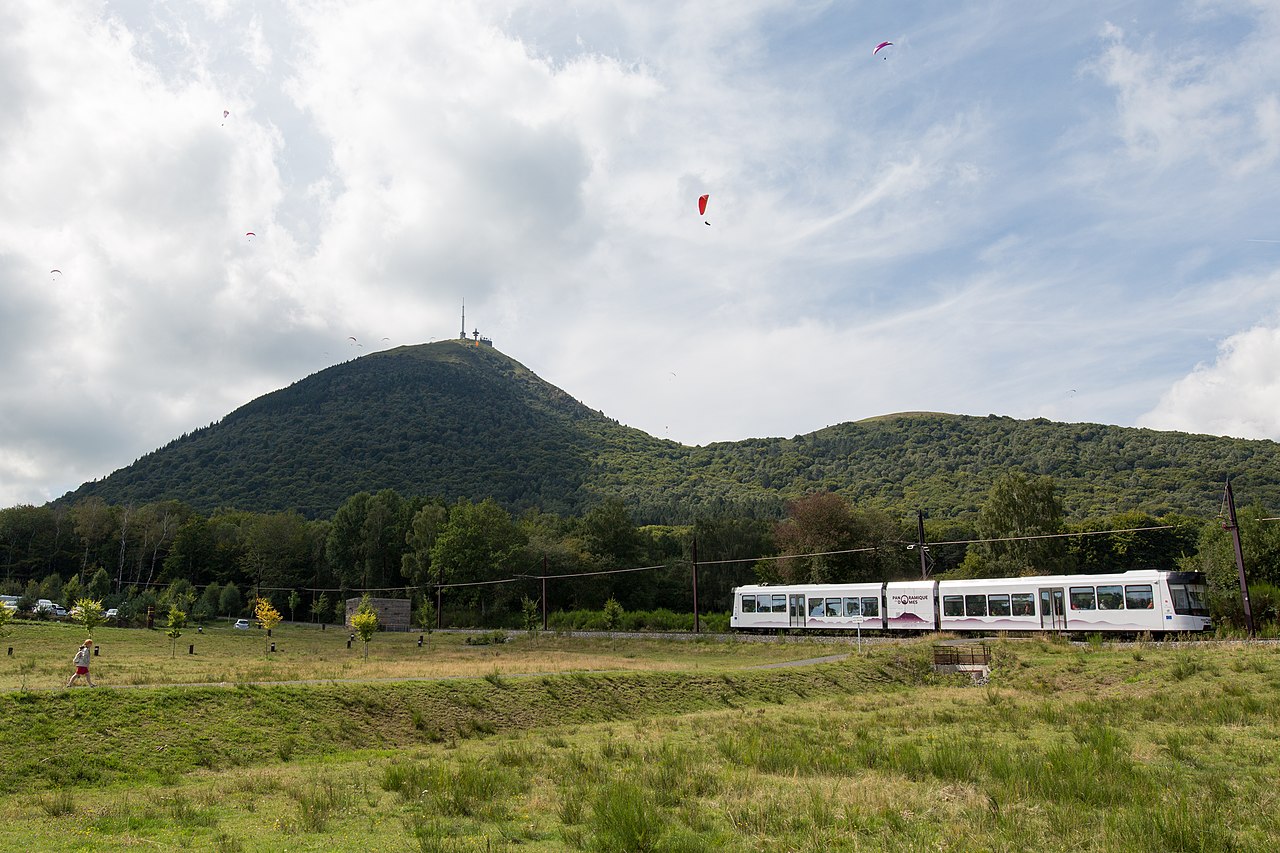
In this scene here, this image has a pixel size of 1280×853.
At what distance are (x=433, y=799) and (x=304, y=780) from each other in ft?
12.2

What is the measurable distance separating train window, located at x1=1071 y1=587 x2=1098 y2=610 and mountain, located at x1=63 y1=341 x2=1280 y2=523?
69.7 metres

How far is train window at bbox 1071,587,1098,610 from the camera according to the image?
38.2m

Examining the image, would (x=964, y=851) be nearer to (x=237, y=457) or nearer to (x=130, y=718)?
(x=130, y=718)

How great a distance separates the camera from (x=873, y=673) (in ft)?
104

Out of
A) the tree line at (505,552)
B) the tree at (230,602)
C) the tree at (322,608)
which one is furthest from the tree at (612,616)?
the tree at (230,602)

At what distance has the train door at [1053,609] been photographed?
39.0 m

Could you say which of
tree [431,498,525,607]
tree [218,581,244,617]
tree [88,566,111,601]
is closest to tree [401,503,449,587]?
tree [431,498,525,607]

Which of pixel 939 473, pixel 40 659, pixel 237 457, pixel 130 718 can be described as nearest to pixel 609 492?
pixel 939 473

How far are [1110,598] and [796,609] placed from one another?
1800cm

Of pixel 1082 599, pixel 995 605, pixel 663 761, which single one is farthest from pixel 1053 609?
pixel 663 761

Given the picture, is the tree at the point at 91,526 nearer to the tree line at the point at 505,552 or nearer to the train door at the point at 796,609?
the tree line at the point at 505,552

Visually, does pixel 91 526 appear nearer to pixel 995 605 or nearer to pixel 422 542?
pixel 422 542

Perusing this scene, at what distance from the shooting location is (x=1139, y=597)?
36531 mm

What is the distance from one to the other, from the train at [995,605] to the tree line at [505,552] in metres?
12.5
